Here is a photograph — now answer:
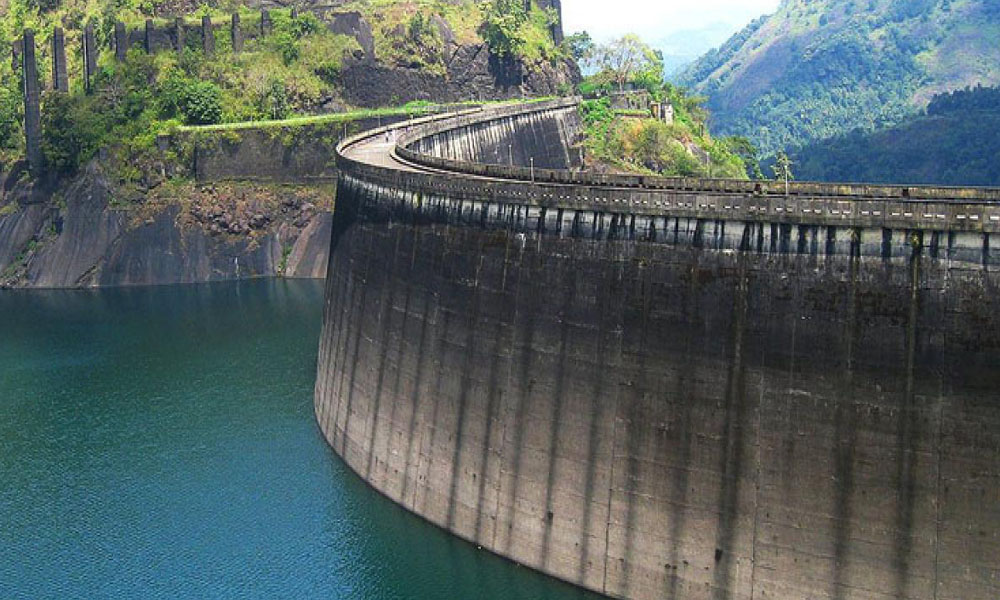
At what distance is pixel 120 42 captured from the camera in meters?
133

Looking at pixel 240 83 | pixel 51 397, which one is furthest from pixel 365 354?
pixel 240 83

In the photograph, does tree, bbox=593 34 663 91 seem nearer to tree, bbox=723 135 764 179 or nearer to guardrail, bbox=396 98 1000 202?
tree, bbox=723 135 764 179

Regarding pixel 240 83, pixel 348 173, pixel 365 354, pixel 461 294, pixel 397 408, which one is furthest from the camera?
pixel 240 83

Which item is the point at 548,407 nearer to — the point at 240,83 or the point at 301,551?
the point at 301,551

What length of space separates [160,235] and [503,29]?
53659 millimetres

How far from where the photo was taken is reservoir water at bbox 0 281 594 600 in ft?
165

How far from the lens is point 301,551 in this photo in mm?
52281

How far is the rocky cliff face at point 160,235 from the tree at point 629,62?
2005 inches

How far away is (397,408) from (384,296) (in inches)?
240

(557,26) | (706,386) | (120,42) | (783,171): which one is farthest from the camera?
(557,26)

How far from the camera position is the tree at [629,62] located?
15312 centimetres

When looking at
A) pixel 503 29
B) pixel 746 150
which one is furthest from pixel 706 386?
pixel 746 150

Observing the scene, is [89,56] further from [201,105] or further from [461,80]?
[461,80]

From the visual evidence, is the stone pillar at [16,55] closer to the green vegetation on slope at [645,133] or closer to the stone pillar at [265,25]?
the stone pillar at [265,25]
